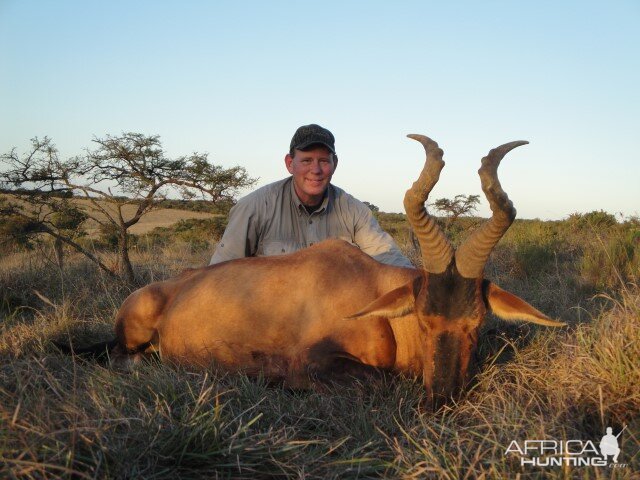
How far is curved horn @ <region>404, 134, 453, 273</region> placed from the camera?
3.62 meters

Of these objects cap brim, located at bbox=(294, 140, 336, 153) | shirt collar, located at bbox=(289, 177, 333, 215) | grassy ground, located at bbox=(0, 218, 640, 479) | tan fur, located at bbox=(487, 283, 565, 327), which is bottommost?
grassy ground, located at bbox=(0, 218, 640, 479)

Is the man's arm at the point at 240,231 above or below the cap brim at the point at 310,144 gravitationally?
below

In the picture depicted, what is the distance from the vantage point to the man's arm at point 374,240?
6.05 meters

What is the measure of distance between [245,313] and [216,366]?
492 millimetres

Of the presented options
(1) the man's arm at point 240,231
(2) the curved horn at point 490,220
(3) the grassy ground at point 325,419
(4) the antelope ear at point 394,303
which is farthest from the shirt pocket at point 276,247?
(2) the curved horn at point 490,220

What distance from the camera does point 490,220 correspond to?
3756mm

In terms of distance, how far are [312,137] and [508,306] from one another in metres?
3.02

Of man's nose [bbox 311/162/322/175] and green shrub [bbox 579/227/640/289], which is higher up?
man's nose [bbox 311/162/322/175]

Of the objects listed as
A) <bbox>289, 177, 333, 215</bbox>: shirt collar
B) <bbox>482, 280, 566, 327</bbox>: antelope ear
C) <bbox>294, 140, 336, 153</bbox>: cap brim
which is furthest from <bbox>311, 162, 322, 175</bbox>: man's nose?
<bbox>482, 280, 566, 327</bbox>: antelope ear

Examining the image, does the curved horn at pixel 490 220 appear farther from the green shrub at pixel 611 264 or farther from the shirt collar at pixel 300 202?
the green shrub at pixel 611 264

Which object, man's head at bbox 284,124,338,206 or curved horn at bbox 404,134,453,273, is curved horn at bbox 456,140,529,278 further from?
man's head at bbox 284,124,338,206

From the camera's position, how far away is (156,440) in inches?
93.6


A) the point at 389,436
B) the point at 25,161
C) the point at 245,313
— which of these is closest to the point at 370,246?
the point at 245,313

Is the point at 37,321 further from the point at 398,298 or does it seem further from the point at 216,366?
the point at 398,298
